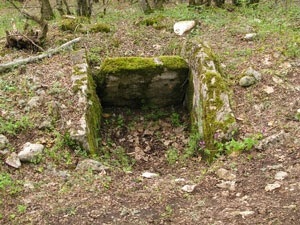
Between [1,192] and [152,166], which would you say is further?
[152,166]

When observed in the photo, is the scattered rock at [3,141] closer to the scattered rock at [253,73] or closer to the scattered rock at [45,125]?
the scattered rock at [45,125]

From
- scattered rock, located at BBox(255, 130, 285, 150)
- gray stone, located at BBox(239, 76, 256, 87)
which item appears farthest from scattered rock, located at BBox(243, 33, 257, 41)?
scattered rock, located at BBox(255, 130, 285, 150)

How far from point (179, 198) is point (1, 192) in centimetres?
197

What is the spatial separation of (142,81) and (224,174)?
8.50ft

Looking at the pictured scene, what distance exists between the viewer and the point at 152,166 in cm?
555

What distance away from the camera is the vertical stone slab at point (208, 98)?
209 inches

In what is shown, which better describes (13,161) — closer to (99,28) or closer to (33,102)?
(33,102)

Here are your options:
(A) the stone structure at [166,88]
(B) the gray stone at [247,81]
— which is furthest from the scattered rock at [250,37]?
(B) the gray stone at [247,81]

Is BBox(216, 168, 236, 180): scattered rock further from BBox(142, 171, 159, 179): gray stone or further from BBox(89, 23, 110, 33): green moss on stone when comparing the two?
BBox(89, 23, 110, 33): green moss on stone

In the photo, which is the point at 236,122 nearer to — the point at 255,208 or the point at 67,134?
the point at 255,208

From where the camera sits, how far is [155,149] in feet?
20.0

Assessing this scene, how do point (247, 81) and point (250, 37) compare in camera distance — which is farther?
point (250, 37)

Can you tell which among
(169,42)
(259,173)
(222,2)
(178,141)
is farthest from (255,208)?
(222,2)

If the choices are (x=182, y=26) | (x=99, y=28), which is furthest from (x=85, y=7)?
(x=182, y=26)
